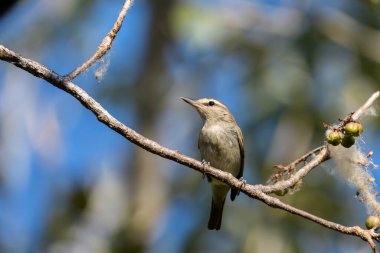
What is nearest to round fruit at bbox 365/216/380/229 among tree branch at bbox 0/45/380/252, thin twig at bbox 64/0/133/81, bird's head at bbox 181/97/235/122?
tree branch at bbox 0/45/380/252

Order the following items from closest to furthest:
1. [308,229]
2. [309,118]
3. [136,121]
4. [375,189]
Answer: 1. [375,189]
2. [308,229]
3. [309,118]
4. [136,121]

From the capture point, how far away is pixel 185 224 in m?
9.23

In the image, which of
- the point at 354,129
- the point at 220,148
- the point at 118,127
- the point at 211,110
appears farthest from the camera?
the point at 211,110

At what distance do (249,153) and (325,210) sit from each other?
1.34 m

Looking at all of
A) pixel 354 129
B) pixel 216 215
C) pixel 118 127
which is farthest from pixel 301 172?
pixel 216 215

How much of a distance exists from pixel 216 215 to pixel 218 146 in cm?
73

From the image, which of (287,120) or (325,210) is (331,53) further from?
(325,210)

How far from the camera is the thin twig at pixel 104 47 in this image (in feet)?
9.80

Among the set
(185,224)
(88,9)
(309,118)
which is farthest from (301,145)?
(88,9)

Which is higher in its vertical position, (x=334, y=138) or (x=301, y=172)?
(x=334, y=138)

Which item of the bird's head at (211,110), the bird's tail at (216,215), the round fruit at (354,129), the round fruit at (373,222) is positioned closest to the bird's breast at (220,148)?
the bird's head at (211,110)

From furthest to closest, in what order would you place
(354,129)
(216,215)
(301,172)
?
(216,215), (301,172), (354,129)

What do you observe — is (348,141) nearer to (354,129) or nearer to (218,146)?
(354,129)

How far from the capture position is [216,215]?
6570 millimetres
